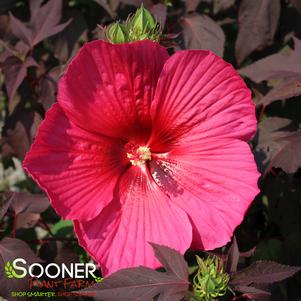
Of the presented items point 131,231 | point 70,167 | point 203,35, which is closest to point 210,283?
point 131,231

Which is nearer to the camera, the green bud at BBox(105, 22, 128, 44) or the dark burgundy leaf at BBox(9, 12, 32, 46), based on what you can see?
the green bud at BBox(105, 22, 128, 44)

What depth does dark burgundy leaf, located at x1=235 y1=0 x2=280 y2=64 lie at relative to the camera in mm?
1739

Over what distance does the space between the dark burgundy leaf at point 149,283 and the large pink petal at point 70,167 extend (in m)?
0.16

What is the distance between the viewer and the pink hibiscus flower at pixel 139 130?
120cm

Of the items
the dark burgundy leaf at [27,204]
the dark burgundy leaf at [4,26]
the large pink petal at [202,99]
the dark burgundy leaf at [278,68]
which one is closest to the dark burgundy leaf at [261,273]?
the large pink petal at [202,99]

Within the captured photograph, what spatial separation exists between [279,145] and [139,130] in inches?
15.1

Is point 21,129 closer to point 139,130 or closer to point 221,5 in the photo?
point 139,130

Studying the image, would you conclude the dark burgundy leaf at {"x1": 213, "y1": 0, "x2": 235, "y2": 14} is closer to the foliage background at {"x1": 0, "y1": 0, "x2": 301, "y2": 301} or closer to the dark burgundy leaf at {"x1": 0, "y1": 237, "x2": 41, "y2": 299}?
the foliage background at {"x1": 0, "y1": 0, "x2": 301, "y2": 301}

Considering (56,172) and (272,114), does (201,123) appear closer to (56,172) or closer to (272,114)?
(56,172)

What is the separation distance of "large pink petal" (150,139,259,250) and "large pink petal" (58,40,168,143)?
0.16 metres

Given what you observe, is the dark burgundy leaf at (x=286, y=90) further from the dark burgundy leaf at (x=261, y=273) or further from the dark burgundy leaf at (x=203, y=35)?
the dark burgundy leaf at (x=261, y=273)

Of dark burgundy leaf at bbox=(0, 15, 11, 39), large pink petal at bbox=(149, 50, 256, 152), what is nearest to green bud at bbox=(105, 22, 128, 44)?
large pink petal at bbox=(149, 50, 256, 152)

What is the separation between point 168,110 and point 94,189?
248 mm

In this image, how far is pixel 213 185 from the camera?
4.25 feet
